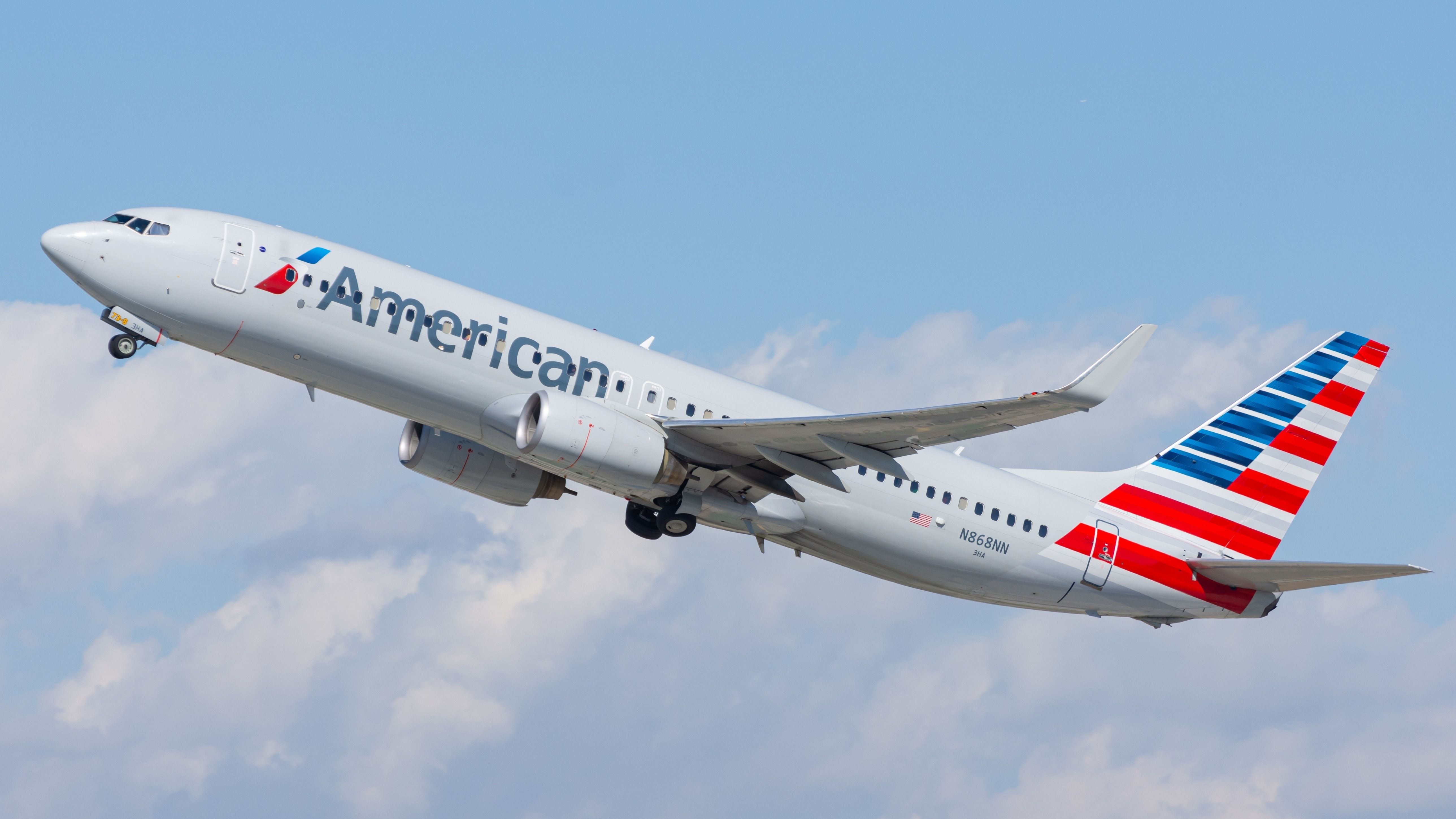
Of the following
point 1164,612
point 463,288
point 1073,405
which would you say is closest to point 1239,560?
point 1164,612

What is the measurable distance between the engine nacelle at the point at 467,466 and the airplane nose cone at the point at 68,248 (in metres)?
9.36

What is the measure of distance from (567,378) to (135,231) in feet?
31.7

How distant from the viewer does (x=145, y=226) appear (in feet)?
100

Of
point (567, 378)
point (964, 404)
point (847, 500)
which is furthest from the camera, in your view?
point (847, 500)

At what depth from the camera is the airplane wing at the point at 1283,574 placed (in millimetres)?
33562

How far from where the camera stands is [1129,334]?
84.0 ft

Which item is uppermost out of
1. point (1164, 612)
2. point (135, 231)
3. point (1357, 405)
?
point (1357, 405)

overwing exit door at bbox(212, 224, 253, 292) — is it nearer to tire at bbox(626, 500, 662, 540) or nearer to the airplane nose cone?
the airplane nose cone

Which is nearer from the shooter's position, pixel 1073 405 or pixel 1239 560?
pixel 1073 405

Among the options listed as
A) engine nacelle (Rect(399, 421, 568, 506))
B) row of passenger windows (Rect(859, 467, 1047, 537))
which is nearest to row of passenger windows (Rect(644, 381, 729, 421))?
row of passenger windows (Rect(859, 467, 1047, 537))

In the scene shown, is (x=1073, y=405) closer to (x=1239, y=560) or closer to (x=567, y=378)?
(x=567, y=378)

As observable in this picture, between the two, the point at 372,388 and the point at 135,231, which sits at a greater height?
the point at 135,231

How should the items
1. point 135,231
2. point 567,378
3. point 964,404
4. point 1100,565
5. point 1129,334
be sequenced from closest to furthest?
point 1129,334
point 964,404
point 135,231
point 567,378
point 1100,565

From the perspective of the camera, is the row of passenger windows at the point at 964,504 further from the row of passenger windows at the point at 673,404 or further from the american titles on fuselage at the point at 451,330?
the american titles on fuselage at the point at 451,330
